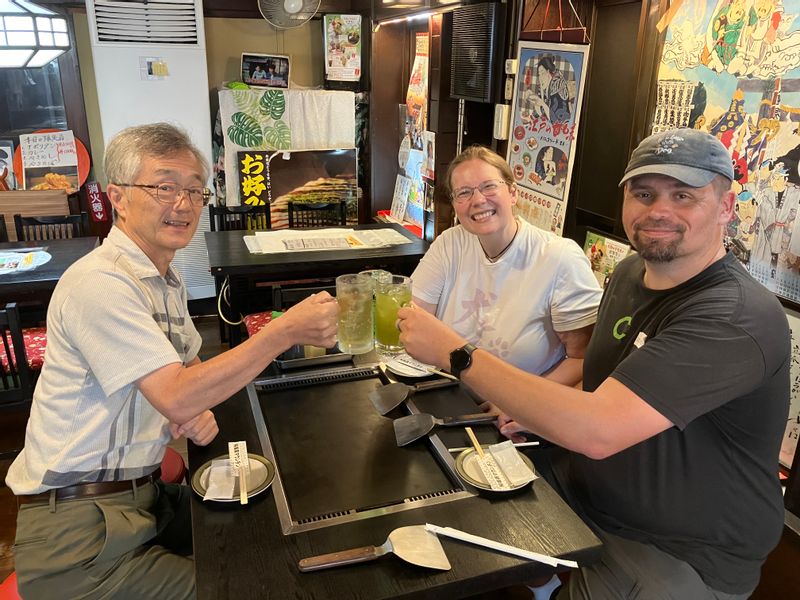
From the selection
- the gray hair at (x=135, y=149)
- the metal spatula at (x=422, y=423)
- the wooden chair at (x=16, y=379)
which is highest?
the gray hair at (x=135, y=149)

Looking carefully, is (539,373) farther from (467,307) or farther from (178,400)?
(178,400)

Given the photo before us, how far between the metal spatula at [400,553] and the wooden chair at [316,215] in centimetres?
336

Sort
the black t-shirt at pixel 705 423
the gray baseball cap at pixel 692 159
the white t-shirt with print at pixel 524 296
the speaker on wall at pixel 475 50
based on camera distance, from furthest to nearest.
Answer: the speaker on wall at pixel 475 50
the white t-shirt with print at pixel 524 296
the gray baseball cap at pixel 692 159
the black t-shirt at pixel 705 423

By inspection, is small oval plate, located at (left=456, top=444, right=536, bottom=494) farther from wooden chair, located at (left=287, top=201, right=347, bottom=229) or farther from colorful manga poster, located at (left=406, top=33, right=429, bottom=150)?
wooden chair, located at (left=287, top=201, right=347, bottom=229)

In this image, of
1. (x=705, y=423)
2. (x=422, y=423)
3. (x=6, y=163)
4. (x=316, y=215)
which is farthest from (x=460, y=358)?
(x=6, y=163)

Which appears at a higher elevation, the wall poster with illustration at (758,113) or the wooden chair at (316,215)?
the wall poster with illustration at (758,113)

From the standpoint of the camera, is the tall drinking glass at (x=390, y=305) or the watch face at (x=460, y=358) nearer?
the watch face at (x=460, y=358)

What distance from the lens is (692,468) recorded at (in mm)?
1352

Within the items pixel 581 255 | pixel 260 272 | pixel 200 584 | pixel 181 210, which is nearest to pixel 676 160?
pixel 581 255

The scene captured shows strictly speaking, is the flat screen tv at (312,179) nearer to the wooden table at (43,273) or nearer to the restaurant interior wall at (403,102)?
the restaurant interior wall at (403,102)

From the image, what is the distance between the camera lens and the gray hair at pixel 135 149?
1436 millimetres

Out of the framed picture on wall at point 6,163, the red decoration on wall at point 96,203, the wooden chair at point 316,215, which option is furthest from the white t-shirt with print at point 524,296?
the framed picture on wall at point 6,163

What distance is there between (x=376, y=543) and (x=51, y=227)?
142 inches

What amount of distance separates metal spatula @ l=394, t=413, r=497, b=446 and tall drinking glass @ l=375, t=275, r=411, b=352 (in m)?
0.20
